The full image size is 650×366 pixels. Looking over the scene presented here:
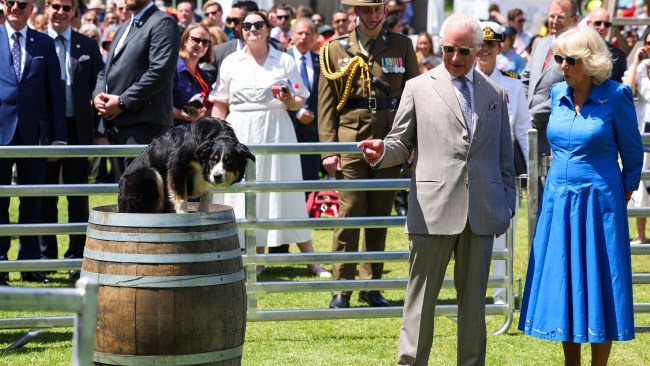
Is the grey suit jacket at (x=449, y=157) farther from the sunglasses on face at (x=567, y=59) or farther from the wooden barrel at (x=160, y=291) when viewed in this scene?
the wooden barrel at (x=160, y=291)

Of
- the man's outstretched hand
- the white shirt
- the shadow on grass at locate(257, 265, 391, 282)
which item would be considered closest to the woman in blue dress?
the man's outstretched hand

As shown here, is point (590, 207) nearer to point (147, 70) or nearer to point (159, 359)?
point (159, 359)

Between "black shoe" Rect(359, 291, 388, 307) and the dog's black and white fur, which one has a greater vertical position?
the dog's black and white fur

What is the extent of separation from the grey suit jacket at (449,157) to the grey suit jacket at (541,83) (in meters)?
3.11

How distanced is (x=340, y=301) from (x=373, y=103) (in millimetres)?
1574

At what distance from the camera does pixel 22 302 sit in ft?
9.48

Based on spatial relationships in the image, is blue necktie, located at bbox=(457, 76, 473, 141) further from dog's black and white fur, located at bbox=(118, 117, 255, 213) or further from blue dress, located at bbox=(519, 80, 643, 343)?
dog's black and white fur, located at bbox=(118, 117, 255, 213)

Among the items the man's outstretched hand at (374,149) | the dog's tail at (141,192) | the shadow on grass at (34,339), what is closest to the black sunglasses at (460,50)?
the man's outstretched hand at (374,149)

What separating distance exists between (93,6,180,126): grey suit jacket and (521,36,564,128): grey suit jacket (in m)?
3.17

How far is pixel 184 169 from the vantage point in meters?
6.26

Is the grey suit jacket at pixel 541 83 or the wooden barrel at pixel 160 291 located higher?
the grey suit jacket at pixel 541 83

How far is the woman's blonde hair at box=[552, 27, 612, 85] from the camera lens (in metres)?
5.79

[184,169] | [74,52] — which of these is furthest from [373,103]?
[74,52]

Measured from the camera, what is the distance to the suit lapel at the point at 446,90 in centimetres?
564
